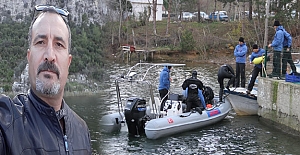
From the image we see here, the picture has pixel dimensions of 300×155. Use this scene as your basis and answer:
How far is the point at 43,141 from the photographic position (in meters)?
1.70

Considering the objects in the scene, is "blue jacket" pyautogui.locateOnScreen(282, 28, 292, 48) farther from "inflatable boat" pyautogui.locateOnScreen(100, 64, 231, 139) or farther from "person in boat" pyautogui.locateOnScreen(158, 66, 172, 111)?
"person in boat" pyautogui.locateOnScreen(158, 66, 172, 111)

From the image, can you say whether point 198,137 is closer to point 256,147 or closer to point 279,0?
point 256,147

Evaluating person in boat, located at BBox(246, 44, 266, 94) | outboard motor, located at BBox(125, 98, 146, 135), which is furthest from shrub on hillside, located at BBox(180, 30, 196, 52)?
outboard motor, located at BBox(125, 98, 146, 135)

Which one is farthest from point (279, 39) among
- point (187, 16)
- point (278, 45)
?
point (187, 16)

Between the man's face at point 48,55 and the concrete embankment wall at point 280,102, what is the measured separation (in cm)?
1000

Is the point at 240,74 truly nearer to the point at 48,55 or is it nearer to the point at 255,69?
the point at 255,69

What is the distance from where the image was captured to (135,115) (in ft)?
35.4

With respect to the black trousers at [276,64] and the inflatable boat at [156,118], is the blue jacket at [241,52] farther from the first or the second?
the inflatable boat at [156,118]

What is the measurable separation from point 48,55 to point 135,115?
9.11 m

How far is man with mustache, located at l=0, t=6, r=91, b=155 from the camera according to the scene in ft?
5.31

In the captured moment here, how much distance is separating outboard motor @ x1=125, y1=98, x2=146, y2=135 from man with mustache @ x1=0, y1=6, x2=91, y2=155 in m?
8.78

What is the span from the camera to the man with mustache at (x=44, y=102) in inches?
63.7

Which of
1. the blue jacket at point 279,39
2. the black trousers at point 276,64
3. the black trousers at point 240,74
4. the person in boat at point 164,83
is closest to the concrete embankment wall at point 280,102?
the black trousers at point 276,64

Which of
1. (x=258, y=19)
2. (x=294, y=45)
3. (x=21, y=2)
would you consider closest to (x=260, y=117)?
(x=21, y=2)
